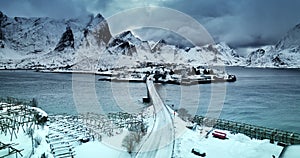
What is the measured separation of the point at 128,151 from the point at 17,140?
5.11 meters

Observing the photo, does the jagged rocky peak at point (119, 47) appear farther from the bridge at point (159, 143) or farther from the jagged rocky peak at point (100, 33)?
the bridge at point (159, 143)

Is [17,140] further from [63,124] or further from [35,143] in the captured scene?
[63,124]

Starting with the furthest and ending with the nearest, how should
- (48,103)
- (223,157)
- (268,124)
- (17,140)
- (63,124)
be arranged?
(48,103) → (268,124) → (63,124) → (223,157) → (17,140)

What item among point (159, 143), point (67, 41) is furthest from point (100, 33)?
point (159, 143)

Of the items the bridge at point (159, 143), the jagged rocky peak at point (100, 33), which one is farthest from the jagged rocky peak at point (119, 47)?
the bridge at point (159, 143)

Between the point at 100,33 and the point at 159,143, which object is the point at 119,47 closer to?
the point at 100,33

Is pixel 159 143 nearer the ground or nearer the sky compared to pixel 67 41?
nearer the ground

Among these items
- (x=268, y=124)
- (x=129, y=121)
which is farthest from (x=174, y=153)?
(x=268, y=124)

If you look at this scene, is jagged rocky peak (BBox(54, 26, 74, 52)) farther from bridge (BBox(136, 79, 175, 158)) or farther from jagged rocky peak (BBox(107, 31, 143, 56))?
bridge (BBox(136, 79, 175, 158))

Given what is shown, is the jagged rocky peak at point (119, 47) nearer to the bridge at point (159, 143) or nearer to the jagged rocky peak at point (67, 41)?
the jagged rocky peak at point (67, 41)

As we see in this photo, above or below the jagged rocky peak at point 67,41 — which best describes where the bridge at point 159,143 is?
below

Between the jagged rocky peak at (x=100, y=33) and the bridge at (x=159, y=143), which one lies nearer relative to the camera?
the bridge at (x=159, y=143)

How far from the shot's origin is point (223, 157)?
12.1 meters

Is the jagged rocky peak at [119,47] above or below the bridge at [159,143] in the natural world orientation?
above
